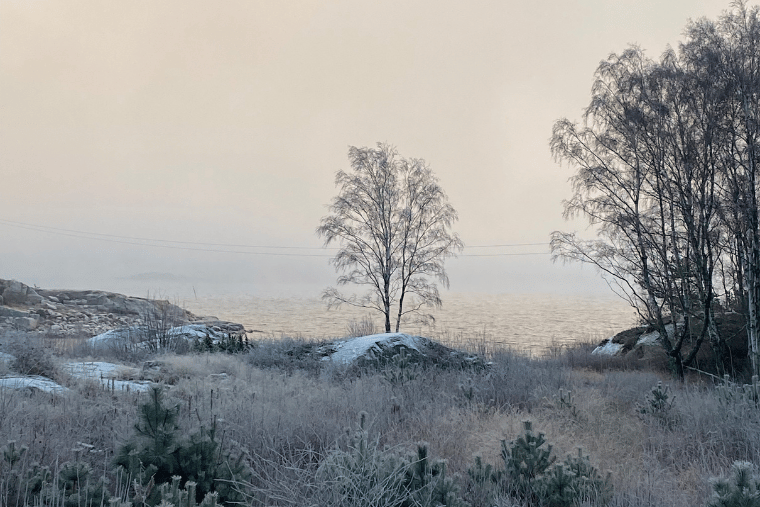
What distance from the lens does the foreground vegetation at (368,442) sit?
9.68 feet

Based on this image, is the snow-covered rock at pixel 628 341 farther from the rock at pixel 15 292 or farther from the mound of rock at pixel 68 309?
the rock at pixel 15 292

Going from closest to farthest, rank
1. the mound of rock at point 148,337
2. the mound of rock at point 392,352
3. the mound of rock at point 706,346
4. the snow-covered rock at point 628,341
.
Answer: the mound of rock at point 392,352 → the mound of rock at point 706,346 → the mound of rock at point 148,337 → the snow-covered rock at point 628,341

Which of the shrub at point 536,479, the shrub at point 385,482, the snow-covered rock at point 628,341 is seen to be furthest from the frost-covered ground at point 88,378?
the snow-covered rock at point 628,341

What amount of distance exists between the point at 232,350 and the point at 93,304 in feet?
77.5

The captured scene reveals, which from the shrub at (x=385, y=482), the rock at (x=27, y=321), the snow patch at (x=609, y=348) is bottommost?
the snow patch at (x=609, y=348)

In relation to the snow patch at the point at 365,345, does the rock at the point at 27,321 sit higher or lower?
lower

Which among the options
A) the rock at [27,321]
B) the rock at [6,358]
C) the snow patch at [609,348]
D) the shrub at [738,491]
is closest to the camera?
the shrub at [738,491]

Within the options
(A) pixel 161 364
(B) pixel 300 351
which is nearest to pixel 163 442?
(A) pixel 161 364

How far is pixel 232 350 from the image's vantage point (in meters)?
11.7

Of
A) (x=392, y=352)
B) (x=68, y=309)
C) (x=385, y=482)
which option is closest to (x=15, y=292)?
(x=68, y=309)

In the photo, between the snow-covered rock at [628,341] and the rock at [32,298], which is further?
the rock at [32,298]

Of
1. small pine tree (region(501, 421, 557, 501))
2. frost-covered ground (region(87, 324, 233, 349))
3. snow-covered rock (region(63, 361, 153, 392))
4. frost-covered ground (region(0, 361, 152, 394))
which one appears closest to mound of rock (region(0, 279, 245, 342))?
frost-covered ground (region(87, 324, 233, 349))

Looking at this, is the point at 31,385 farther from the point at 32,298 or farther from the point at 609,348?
the point at 32,298

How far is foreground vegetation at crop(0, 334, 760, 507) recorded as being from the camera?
2.95m
